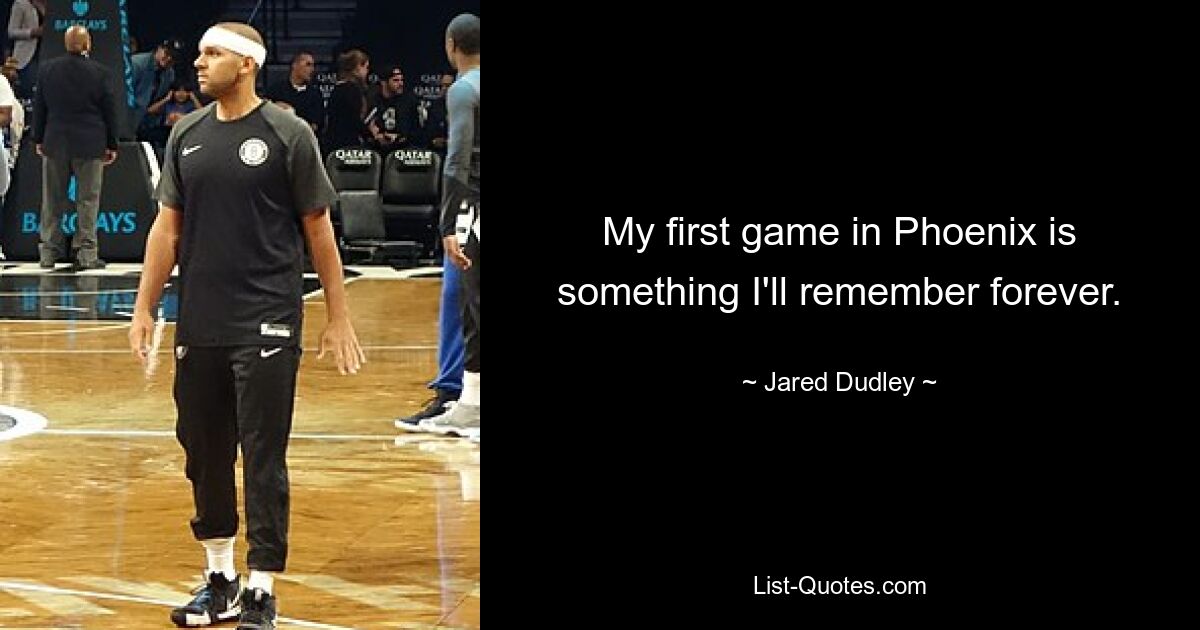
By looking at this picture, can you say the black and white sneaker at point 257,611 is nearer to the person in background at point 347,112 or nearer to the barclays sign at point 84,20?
the barclays sign at point 84,20

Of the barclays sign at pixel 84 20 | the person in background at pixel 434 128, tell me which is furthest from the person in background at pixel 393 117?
the barclays sign at pixel 84 20

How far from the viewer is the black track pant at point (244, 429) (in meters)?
5.40

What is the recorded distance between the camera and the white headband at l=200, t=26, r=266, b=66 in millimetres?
5410

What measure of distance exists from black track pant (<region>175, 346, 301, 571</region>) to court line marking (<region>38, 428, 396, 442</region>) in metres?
3.48

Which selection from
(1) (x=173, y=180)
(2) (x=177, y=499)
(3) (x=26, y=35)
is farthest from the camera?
(3) (x=26, y=35)

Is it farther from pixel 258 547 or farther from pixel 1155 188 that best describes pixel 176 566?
pixel 1155 188

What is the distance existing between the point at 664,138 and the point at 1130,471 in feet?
2.53

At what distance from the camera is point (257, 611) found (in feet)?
18.1

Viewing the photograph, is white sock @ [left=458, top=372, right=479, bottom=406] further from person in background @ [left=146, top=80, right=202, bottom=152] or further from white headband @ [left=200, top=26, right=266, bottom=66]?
person in background @ [left=146, top=80, right=202, bottom=152]

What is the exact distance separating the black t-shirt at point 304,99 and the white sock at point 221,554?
45.3 ft

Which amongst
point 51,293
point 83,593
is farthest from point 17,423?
point 51,293

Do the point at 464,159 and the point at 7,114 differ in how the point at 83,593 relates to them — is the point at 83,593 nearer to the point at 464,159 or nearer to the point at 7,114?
the point at 464,159

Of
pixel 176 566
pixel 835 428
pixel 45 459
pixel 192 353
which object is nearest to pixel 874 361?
pixel 835 428

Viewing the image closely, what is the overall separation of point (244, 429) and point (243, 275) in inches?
15.0
